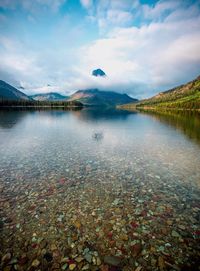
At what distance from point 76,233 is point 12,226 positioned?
4.20 metres

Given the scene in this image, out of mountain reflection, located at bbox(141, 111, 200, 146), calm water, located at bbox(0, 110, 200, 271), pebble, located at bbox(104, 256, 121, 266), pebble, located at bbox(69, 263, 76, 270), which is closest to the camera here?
pebble, located at bbox(69, 263, 76, 270)

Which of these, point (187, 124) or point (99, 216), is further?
point (187, 124)

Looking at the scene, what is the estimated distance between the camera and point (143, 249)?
8.12 metres

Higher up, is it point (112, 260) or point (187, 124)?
point (187, 124)

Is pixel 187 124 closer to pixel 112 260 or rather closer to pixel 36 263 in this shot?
pixel 112 260

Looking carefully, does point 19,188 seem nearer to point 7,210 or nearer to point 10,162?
point 7,210

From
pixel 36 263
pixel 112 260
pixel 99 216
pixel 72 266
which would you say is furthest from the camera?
pixel 99 216

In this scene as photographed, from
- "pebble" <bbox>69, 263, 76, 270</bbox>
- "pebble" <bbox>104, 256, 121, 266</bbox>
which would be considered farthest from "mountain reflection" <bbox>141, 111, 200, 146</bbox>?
"pebble" <bbox>69, 263, 76, 270</bbox>

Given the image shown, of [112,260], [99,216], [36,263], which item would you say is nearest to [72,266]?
[36,263]

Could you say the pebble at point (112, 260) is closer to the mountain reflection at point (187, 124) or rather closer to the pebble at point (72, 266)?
the pebble at point (72, 266)

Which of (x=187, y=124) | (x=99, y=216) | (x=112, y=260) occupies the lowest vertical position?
(x=112, y=260)

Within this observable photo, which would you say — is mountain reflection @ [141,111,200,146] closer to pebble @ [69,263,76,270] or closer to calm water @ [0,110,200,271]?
calm water @ [0,110,200,271]

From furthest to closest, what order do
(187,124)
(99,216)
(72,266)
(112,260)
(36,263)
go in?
(187,124)
(99,216)
(112,260)
(36,263)
(72,266)

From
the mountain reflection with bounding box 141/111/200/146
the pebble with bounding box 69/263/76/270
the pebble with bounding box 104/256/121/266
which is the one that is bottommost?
the pebble with bounding box 104/256/121/266
